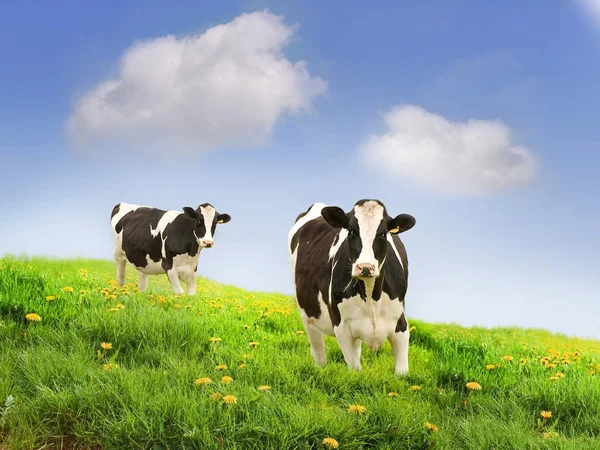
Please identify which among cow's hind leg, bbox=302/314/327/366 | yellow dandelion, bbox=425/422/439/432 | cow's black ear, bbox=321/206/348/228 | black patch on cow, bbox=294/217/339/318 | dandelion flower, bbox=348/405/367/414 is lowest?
yellow dandelion, bbox=425/422/439/432

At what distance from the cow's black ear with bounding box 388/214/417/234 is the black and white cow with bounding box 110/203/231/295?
805 cm

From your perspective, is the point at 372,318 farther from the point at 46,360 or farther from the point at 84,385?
the point at 46,360

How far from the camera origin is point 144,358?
7.22m

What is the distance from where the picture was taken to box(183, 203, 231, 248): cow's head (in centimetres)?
1459

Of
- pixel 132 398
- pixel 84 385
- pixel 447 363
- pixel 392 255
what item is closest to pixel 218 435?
pixel 132 398

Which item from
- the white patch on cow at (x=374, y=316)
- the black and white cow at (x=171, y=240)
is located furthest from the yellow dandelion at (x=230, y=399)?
the black and white cow at (x=171, y=240)

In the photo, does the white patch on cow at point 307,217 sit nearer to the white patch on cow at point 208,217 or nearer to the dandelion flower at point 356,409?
the dandelion flower at point 356,409

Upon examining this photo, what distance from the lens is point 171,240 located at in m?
15.3

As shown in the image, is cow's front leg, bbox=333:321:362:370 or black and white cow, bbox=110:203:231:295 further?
black and white cow, bbox=110:203:231:295

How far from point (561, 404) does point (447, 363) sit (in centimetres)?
159

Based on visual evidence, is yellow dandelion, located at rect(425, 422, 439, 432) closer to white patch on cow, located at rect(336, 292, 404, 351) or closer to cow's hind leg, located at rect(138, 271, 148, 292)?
white patch on cow, located at rect(336, 292, 404, 351)

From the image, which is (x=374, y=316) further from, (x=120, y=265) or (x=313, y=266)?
(x=120, y=265)

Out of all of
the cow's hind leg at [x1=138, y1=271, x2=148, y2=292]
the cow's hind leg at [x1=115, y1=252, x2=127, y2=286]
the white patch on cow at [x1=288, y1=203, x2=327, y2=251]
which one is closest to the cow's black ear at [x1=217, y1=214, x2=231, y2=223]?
the cow's hind leg at [x1=138, y1=271, x2=148, y2=292]

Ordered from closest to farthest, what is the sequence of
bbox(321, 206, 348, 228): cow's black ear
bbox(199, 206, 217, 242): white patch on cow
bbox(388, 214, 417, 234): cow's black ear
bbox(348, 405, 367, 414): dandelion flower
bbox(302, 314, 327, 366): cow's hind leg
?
bbox(348, 405, 367, 414): dandelion flower → bbox(388, 214, 417, 234): cow's black ear → bbox(321, 206, 348, 228): cow's black ear → bbox(302, 314, 327, 366): cow's hind leg → bbox(199, 206, 217, 242): white patch on cow
